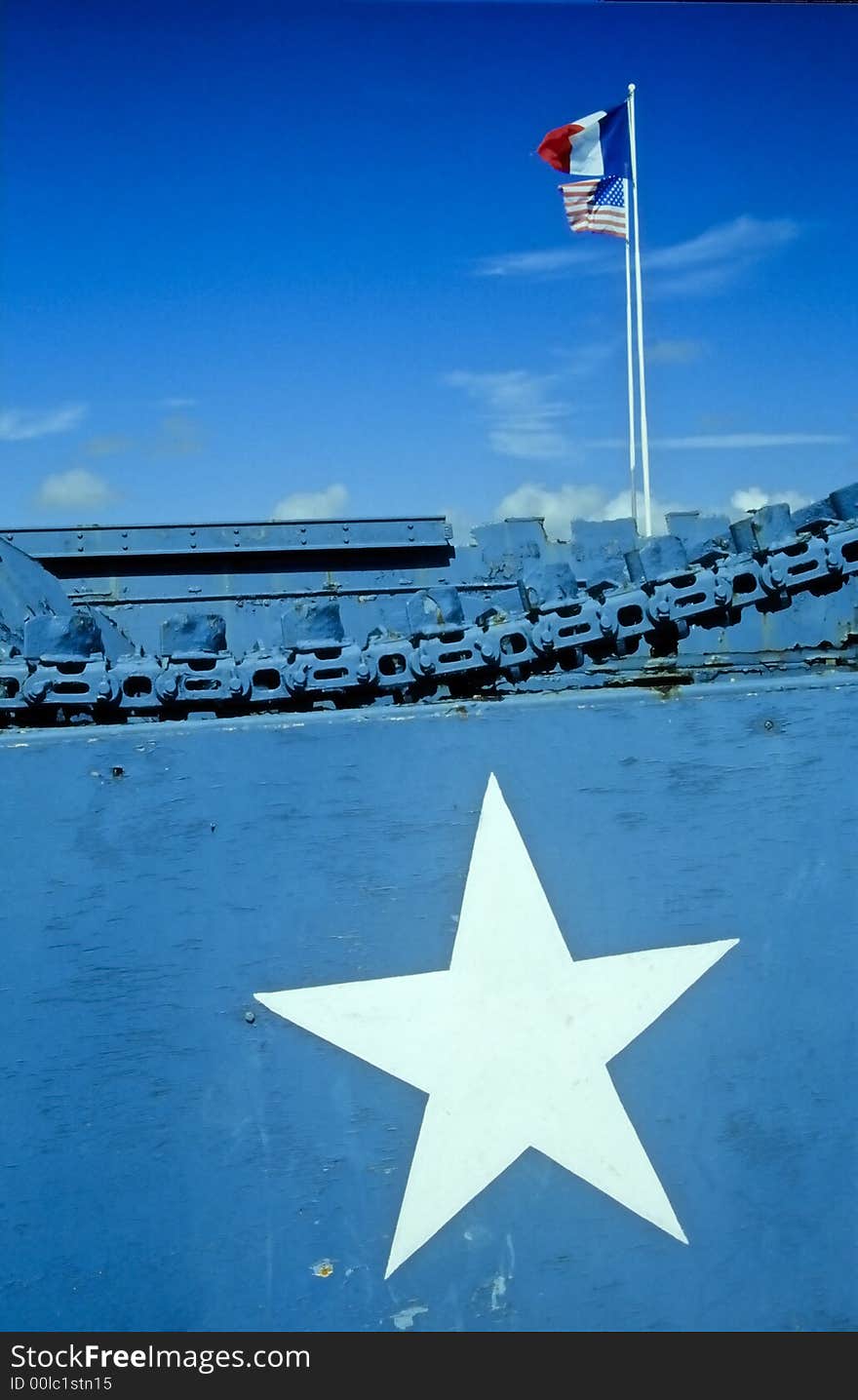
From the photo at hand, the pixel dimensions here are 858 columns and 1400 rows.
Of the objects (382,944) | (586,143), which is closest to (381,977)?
(382,944)

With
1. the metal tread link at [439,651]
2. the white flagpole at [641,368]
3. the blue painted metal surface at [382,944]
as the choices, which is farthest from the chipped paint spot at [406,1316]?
the white flagpole at [641,368]

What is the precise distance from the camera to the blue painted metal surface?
107 inches

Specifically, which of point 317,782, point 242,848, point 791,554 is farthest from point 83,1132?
point 791,554

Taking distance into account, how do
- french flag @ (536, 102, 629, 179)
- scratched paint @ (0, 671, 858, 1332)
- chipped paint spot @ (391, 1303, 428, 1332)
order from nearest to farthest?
scratched paint @ (0, 671, 858, 1332)
chipped paint spot @ (391, 1303, 428, 1332)
french flag @ (536, 102, 629, 179)

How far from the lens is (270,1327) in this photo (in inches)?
110

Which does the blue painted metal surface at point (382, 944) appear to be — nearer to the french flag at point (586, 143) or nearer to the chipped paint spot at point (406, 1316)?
the chipped paint spot at point (406, 1316)

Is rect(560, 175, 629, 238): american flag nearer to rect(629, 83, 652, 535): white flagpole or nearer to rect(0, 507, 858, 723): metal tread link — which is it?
rect(629, 83, 652, 535): white flagpole

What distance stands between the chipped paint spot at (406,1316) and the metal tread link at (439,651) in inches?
60.6

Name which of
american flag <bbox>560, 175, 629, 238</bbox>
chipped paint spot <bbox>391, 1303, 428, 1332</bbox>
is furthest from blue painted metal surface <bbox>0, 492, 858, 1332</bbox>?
american flag <bbox>560, 175, 629, 238</bbox>

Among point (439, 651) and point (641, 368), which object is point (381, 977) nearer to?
point (439, 651)

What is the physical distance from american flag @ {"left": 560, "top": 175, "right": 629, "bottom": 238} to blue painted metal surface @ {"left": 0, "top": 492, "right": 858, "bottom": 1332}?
34.0ft

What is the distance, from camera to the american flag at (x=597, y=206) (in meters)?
12.2

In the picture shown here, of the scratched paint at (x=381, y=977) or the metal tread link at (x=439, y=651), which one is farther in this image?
the metal tread link at (x=439, y=651)
